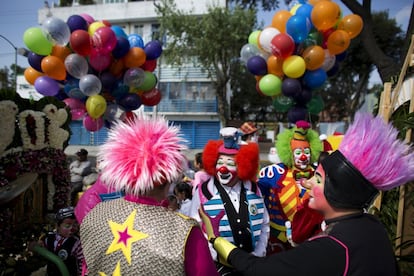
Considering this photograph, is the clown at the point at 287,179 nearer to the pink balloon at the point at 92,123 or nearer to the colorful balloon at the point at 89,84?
the colorful balloon at the point at 89,84

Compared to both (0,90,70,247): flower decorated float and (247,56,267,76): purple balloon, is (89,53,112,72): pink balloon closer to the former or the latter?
(0,90,70,247): flower decorated float

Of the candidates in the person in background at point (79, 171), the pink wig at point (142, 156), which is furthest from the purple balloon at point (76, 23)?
the pink wig at point (142, 156)

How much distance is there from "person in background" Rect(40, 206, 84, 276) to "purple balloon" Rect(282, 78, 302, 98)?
3.99 meters

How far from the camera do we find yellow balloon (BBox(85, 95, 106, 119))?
6068mm

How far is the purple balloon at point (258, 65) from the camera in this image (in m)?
5.91

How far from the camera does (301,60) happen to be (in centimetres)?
552

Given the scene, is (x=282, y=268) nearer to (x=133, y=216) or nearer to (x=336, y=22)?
(x=133, y=216)

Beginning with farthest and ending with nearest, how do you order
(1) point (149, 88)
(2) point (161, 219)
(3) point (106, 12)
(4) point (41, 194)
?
(3) point (106, 12) < (1) point (149, 88) < (4) point (41, 194) < (2) point (161, 219)

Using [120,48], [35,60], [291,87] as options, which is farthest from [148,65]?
[291,87]

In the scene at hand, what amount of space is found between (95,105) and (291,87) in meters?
3.50

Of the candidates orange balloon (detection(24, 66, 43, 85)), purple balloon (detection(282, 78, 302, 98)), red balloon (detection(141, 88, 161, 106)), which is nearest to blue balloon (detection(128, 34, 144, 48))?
red balloon (detection(141, 88, 161, 106))

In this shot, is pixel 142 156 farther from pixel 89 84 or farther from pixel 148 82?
pixel 148 82

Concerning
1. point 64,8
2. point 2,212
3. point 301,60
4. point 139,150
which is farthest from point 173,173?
point 64,8

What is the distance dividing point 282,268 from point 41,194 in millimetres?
4089
